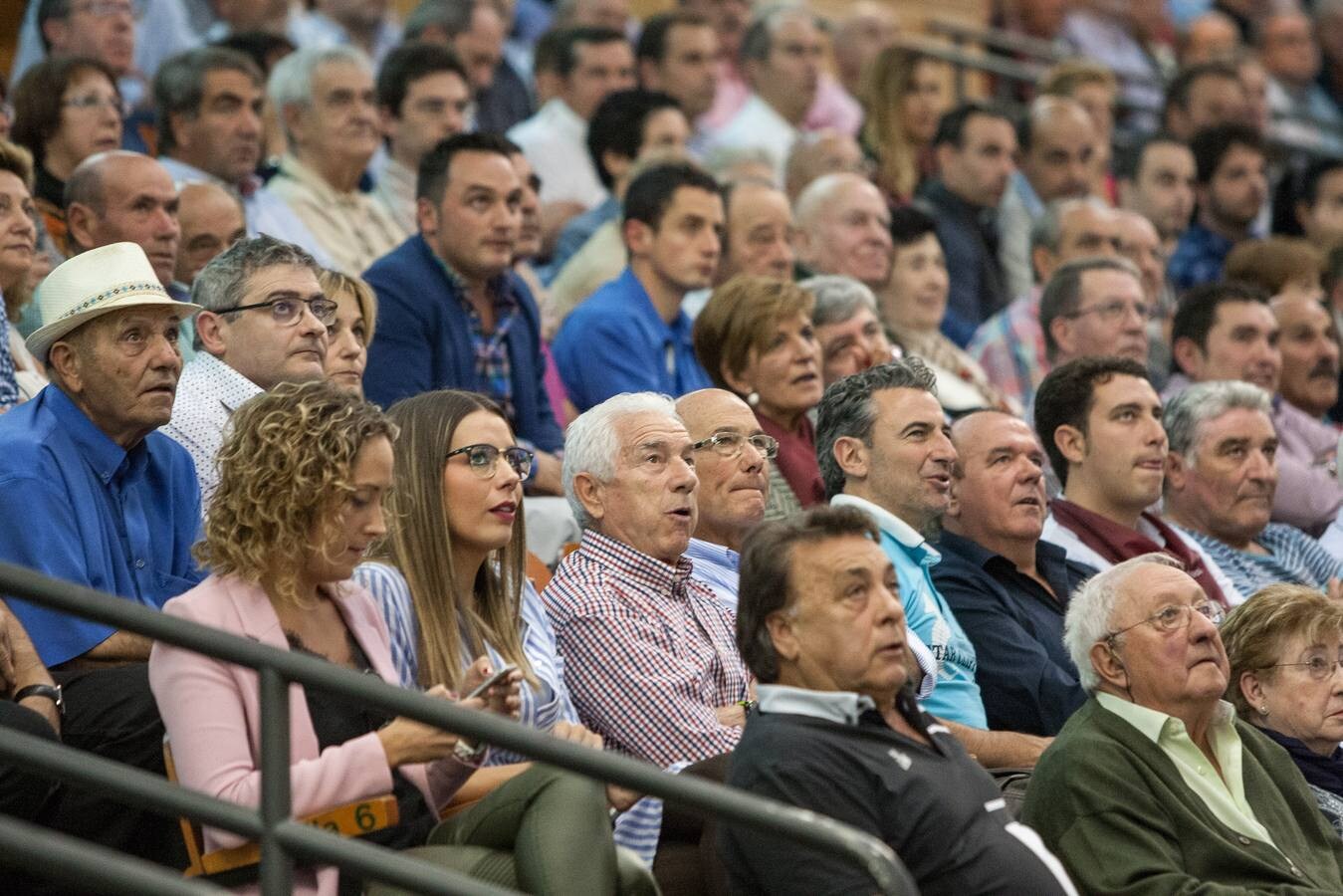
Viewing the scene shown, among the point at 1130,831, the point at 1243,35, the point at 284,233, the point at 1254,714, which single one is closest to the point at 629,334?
the point at 284,233

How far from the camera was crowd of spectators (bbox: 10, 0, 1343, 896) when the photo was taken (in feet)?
12.4

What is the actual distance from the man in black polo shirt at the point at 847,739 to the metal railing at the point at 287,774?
57 cm

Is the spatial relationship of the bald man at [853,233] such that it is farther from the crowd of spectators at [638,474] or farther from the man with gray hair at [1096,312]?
the man with gray hair at [1096,312]

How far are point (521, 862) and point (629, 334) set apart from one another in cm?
322

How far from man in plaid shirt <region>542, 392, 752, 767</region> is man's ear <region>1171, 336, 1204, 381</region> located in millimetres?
3152

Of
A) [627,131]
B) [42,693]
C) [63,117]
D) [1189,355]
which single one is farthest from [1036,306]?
[42,693]

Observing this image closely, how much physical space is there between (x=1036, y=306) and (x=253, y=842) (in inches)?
206

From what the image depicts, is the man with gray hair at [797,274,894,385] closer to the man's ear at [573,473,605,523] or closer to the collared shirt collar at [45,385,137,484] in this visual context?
the man's ear at [573,473,605,523]

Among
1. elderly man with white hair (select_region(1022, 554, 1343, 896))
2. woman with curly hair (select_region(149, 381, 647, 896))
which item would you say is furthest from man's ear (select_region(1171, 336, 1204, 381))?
woman with curly hair (select_region(149, 381, 647, 896))

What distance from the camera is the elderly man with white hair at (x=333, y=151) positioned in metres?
7.30

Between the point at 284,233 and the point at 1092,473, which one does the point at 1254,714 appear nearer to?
the point at 1092,473

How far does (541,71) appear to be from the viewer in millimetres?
9312

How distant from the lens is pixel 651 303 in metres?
6.89

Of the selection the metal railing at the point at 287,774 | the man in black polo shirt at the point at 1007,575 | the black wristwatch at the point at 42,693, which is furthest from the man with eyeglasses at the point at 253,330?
the metal railing at the point at 287,774
